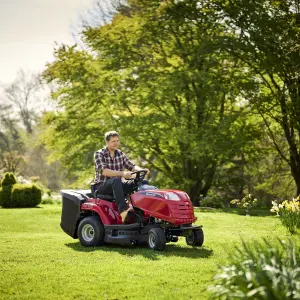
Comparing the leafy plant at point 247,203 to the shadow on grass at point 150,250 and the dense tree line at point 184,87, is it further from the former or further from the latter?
the shadow on grass at point 150,250

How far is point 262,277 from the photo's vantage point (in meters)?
4.28

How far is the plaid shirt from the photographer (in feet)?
29.8

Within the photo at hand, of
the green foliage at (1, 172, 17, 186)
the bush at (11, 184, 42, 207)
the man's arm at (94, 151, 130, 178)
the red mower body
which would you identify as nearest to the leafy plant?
the red mower body

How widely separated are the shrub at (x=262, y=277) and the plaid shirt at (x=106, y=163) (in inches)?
179

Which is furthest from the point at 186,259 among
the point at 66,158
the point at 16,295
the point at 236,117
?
the point at 66,158

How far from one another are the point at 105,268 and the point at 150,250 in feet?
5.76

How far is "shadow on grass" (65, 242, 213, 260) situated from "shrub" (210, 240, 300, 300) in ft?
10.3

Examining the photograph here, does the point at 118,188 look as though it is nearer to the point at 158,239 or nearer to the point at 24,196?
the point at 158,239

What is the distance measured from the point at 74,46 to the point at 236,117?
23.6ft

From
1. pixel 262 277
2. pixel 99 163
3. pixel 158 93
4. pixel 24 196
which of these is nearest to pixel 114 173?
pixel 99 163

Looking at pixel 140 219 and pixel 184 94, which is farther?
pixel 184 94

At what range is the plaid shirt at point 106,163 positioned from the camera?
908 centimetres

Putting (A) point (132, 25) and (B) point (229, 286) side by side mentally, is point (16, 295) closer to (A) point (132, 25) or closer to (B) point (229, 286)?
(B) point (229, 286)

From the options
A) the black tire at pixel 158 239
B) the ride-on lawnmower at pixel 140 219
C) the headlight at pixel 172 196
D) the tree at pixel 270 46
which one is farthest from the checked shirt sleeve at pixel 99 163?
the tree at pixel 270 46
